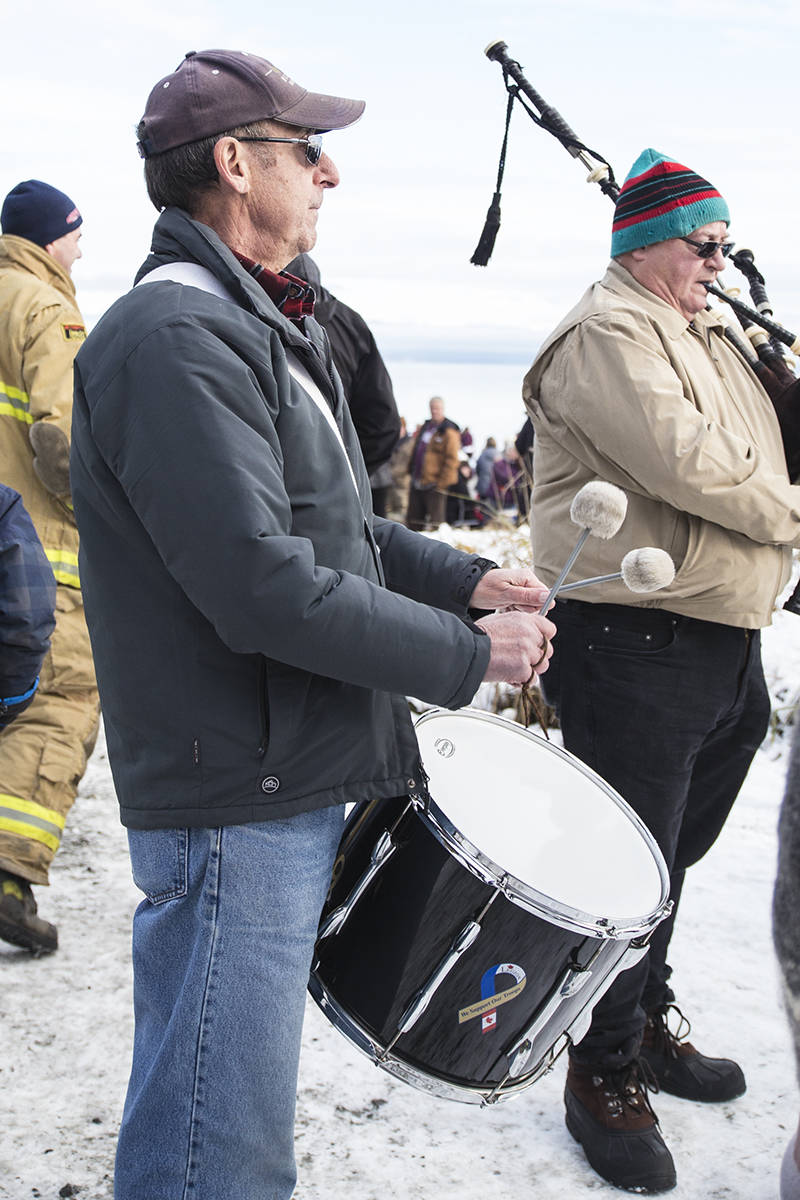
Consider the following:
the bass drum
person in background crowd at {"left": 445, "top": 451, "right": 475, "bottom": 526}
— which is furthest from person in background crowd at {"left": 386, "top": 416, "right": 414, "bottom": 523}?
the bass drum

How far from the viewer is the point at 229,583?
1506 mm

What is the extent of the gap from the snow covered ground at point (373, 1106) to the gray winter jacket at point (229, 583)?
1.05 m

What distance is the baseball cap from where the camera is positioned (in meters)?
1.73

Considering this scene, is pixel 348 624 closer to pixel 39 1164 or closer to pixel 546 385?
pixel 546 385

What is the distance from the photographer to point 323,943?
1.94 metres

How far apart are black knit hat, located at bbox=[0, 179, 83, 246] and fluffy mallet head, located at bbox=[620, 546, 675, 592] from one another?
2.76 meters

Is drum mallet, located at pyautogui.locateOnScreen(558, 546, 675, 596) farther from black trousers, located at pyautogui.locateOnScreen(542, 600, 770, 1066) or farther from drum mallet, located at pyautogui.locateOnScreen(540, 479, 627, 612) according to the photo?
black trousers, located at pyautogui.locateOnScreen(542, 600, 770, 1066)

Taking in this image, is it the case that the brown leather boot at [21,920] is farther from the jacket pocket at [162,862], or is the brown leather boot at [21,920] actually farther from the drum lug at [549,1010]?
the drum lug at [549,1010]

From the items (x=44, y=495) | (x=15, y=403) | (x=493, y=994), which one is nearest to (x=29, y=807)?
(x=44, y=495)

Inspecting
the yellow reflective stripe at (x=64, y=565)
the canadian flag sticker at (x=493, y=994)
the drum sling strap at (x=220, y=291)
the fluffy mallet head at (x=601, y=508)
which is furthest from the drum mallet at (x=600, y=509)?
the yellow reflective stripe at (x=64, y=565)

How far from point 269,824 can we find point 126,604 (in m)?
0.39

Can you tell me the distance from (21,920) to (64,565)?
1118 mm

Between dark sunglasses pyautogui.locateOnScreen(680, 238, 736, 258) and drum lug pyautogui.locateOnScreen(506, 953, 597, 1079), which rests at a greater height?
dark sunglasses pyautogui.locateOnScreen(680, 238, 736, 258)

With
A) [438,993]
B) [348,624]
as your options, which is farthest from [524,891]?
[348,624]
